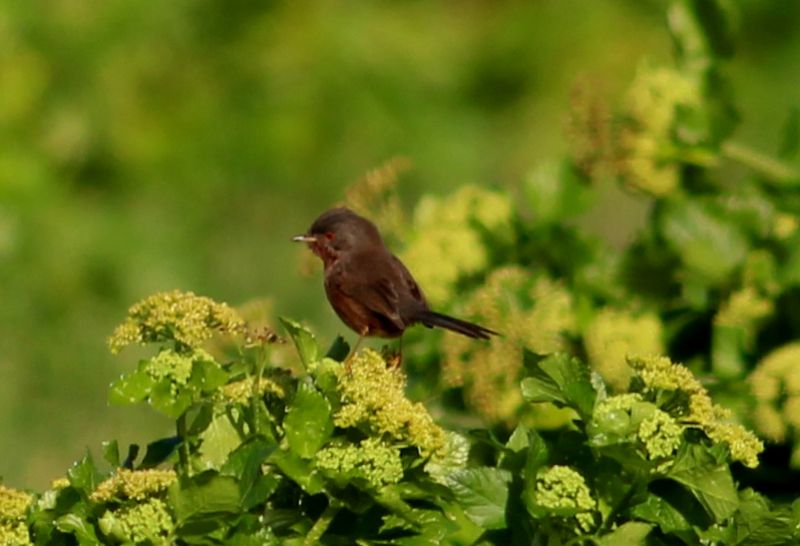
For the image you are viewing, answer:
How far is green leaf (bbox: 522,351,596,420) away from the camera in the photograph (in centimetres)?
250

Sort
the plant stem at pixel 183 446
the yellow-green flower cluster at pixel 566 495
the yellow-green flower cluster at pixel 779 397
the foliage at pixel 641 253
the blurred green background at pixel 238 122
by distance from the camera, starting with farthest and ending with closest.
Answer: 1. the blurred green background at pixel 238 122
2. the foliage at pixel 641 253
3. the yellow-green flower cluster at pixel 779 397
4. the plant stem at pixel 183 446
5. the yellow-green flower cluster at pixel 566 495

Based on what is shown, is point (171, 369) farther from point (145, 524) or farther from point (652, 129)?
point (652, 129)

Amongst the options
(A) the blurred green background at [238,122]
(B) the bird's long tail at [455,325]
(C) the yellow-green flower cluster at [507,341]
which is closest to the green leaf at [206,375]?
(B) the bird's long tail at [455,325]

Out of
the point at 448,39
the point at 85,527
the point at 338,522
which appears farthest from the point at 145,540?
the point at 448,39

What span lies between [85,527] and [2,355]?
4.35 meters

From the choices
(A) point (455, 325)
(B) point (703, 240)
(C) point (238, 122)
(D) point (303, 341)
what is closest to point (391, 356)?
(A) point (455, 325)

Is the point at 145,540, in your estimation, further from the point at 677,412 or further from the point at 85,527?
the point at 677,412

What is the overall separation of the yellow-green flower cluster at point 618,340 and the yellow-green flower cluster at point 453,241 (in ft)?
1.45

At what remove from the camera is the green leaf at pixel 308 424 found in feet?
7.79

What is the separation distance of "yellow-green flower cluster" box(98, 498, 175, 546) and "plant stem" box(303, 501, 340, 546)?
21 centimetres

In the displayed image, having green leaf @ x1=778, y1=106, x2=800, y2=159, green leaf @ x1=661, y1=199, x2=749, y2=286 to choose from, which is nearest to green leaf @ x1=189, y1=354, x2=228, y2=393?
green leaf @ x1=661, y1=199, x2=749, y2=286

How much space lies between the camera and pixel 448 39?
9523 mm

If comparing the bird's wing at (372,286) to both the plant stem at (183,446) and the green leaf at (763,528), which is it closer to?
the plant stem at (183,446)

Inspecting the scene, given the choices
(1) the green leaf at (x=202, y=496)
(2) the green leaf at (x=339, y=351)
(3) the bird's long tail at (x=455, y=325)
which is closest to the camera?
(1) the green leaf at (x=202, y=496)
